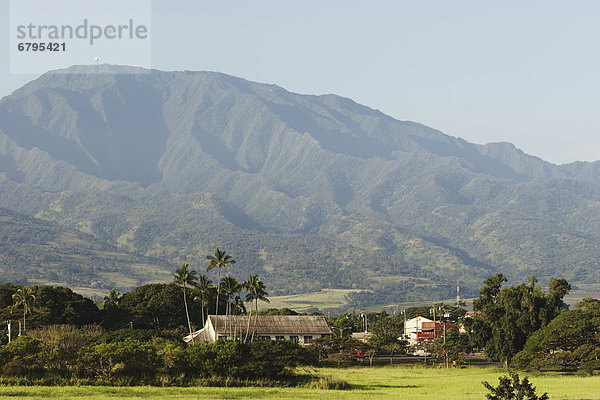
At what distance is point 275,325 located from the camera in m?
135

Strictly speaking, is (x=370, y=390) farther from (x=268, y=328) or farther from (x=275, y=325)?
(x=275, y=325)

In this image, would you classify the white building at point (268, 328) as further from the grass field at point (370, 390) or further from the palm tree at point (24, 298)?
the grass field at point (370, 390)

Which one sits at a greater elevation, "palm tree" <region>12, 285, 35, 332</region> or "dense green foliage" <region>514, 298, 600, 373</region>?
"palm tree" <region>12, 285, 35, 332</region>

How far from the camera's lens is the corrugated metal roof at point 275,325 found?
5064 inches

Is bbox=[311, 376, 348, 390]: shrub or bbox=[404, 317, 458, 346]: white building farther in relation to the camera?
bbox=[404, 317, 458, 346]: white building

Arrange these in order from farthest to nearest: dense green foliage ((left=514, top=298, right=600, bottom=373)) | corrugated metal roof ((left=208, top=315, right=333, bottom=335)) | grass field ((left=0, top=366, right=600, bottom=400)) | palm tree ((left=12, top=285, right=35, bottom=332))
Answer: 1. corrugated metal roof ((left=208, top=315, right=333, bottom=335))
2. palm tree ((left=12, top=285, right=35, bottom=332))
3. dense green foliage ((left=514, top=298, right=600, bottom=373))
4. grass field ((left=0, top=366, right=600, bottom=400))

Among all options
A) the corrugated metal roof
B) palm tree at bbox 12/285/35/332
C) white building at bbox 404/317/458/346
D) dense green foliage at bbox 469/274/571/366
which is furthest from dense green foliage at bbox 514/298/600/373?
white building at bbox 404/317/458/346

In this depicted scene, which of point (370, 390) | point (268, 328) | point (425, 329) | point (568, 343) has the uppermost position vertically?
point (568, 343)

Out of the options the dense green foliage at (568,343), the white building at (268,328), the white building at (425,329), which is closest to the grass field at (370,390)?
the dense green foliage at (568,343)

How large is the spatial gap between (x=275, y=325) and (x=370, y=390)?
196 ft

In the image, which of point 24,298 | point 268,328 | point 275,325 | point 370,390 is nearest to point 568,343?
point 370,390

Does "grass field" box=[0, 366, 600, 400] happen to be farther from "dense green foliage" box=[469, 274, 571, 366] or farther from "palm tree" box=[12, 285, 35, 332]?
"palm tree" box=[12, 285, 35, 332]

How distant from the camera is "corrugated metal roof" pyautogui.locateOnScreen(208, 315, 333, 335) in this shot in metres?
129

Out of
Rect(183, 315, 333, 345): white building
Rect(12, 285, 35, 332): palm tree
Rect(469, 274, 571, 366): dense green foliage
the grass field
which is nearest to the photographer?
the grass field
